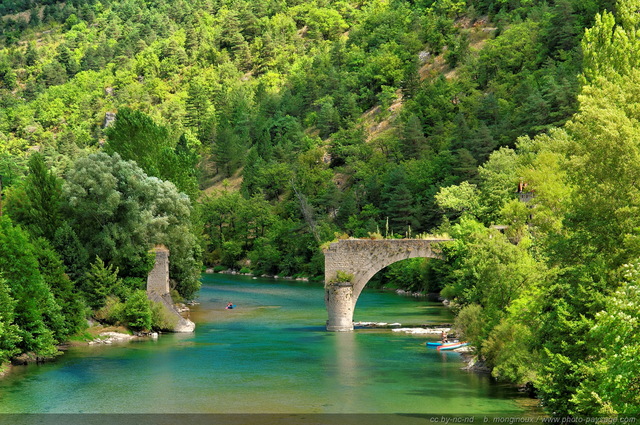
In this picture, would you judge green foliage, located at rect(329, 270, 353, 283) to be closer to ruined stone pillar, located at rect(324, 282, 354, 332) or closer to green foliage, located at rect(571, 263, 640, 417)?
ruined stone pillar, located at rect(324, 282, 354, 332)

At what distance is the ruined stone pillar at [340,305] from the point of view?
191ft

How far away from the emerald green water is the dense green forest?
2561mm

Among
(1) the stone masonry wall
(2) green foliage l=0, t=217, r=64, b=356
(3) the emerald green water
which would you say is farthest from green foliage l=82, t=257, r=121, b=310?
(2) green foliage l=0, t=217, r=64, b=356

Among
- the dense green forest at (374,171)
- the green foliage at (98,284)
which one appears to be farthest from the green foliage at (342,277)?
the green foliage at (98,284)

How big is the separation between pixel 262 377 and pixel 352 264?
15.5 metres

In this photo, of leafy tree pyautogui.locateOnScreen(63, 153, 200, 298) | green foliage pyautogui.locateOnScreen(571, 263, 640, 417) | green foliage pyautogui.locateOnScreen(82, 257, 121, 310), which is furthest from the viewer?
leafy tree pyautogui.locateOnScreen(63, 153, 200, 298)

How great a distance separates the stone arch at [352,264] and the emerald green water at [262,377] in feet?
5.10

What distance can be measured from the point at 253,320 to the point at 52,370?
22.2m

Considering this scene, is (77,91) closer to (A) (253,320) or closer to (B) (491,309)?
(A) (253,320)

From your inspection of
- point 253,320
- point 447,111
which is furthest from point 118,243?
point 447,111

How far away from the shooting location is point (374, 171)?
116 metres

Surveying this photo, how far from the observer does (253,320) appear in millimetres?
66375

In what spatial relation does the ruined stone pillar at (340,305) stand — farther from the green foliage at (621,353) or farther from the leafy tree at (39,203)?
the green foliage at (621,353)

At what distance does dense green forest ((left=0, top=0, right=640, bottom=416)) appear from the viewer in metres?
28.9
